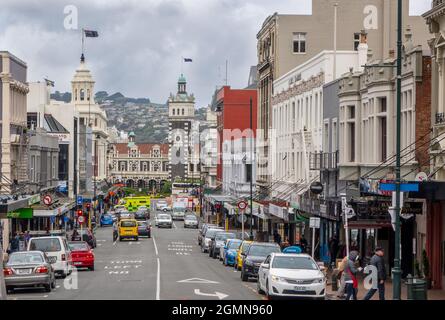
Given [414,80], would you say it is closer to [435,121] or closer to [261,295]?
[435,121]

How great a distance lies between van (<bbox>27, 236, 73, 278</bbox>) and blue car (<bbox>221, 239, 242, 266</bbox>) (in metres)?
10.7

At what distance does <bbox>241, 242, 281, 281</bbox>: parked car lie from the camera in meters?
42.4

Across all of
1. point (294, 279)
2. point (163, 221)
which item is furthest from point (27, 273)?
point (163, 221)

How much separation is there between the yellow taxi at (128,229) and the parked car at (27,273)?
5064 centimetres

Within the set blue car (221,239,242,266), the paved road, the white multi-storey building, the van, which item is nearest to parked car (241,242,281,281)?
the paved road

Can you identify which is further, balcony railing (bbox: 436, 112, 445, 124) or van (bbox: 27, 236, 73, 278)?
van (bbox: 27, 236, 73, 278)

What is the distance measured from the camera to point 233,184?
360 feet

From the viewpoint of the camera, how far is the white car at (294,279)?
106 ft

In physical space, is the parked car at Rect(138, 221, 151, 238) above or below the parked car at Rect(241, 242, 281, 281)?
below

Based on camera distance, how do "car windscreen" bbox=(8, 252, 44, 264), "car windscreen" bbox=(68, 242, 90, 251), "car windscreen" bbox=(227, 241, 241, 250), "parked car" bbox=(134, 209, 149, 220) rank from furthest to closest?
"parked car" bbox=(134, 209, 149, 220)
"car windscreen" bbox=(227, 241, 241, 250)
"car windscreen" bbox=(68, 242, 90, 251)
"car windscreen" bbox=(8, 252, 44, 264)

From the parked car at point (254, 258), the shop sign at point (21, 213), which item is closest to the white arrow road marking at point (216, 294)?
the parked car at point (254, 258)

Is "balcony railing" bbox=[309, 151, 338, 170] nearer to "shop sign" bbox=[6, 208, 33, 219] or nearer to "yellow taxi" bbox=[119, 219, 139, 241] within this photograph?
"shop sign" bbox=[6, 208, 33, 219]

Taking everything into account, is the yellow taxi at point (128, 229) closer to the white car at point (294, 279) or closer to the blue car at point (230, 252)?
the blue car at point (230, 252)
